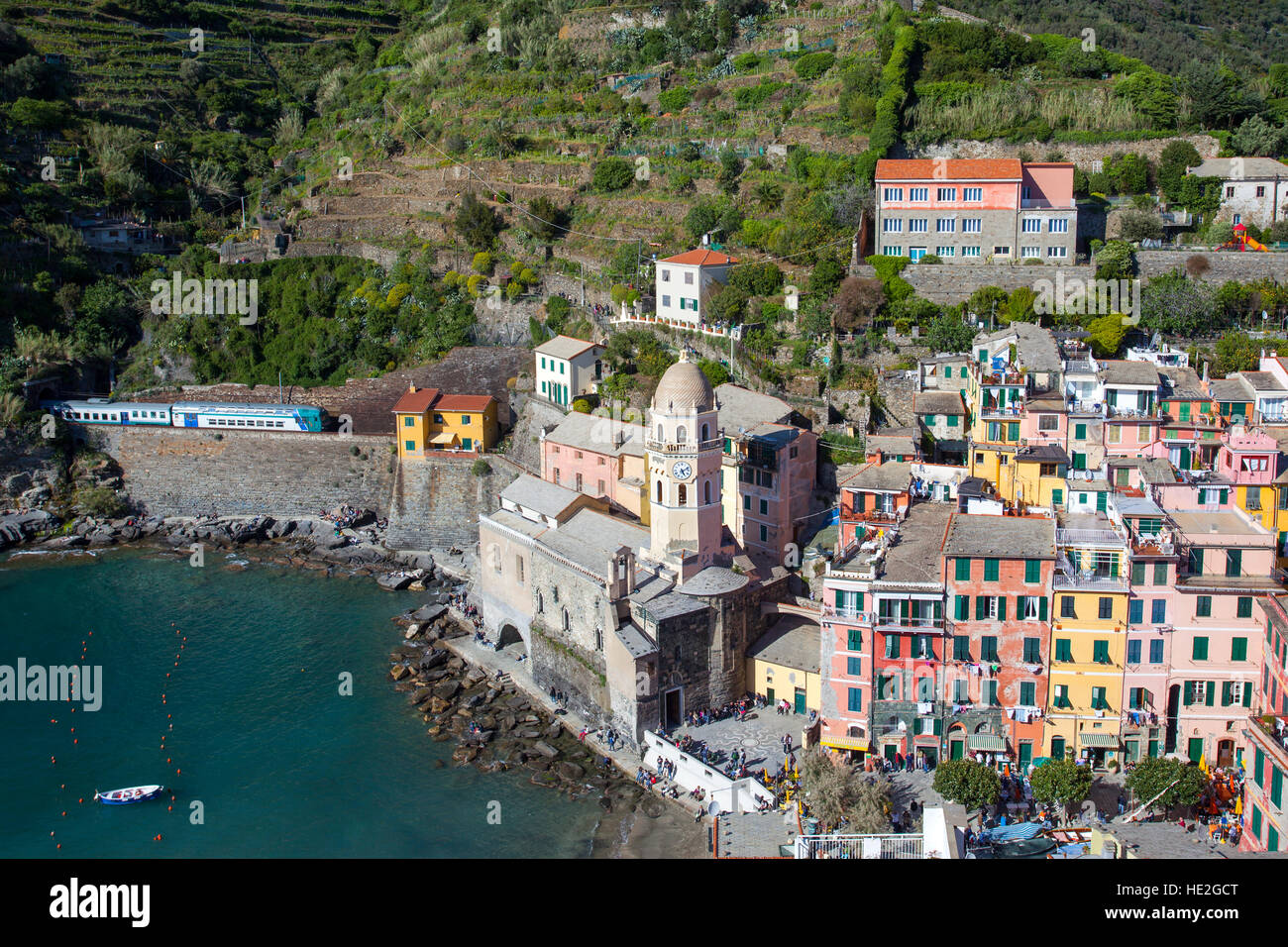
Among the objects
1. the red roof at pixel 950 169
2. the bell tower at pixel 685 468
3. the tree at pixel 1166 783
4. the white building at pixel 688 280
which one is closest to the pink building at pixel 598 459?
the bell tower at pixel 685 468

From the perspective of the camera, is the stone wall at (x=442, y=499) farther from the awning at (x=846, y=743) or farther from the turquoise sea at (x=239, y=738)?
the awning at (x=846, y=743)

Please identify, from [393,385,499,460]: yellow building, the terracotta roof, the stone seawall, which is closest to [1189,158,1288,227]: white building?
[393,385,499,460]: yellow building

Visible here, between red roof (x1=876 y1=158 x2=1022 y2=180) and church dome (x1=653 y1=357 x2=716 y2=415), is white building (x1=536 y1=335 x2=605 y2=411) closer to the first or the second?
red roof (x1=876 y1=158 x2=1022 y2=180)

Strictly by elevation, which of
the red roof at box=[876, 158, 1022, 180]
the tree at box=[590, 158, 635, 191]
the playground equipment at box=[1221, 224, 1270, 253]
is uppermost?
the tree at box=[590, 158, 635, 191]

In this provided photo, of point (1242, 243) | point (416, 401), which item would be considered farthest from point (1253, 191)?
point (416, 401)

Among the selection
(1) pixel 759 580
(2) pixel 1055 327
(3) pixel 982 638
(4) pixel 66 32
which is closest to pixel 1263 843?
(3) pixel 982 638

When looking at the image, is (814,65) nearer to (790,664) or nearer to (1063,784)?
(790,664)
